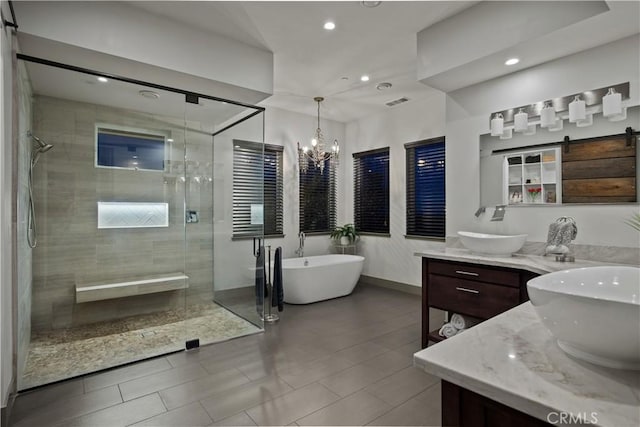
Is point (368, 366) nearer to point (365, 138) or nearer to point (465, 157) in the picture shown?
point (465, 157)

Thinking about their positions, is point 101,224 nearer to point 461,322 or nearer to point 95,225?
point 95,225

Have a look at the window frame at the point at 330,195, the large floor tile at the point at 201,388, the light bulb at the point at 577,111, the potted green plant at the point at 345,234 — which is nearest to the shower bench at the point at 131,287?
the large floor tile at the point at 201,388

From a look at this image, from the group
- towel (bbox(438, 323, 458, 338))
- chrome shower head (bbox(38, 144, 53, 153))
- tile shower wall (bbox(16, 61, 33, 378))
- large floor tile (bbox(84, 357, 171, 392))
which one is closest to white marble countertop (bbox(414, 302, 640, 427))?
towel (bbox(438, 323, 458, 338))

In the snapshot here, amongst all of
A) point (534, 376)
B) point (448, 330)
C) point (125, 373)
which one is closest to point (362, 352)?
point (448, 330)

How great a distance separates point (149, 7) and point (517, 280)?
3.69 meters

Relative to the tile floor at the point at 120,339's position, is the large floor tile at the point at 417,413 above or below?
above

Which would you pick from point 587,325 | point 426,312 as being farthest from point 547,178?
point 587,325

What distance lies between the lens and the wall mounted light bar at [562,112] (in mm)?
2549

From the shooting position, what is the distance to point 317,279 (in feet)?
15.6

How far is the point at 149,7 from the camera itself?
2848 mm

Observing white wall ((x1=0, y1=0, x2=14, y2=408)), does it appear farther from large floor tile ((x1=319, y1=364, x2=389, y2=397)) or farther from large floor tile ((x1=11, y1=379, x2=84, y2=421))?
large floor tile ((x1=319, y1=364, x2=389, y2=397))

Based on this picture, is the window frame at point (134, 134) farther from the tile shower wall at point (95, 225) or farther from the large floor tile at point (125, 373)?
the large floor tile at point (125, 373)

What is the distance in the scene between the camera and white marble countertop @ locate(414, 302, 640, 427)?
710mm

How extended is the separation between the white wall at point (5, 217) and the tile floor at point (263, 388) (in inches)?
12.9
